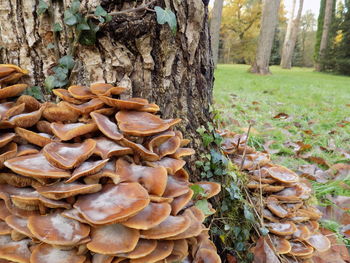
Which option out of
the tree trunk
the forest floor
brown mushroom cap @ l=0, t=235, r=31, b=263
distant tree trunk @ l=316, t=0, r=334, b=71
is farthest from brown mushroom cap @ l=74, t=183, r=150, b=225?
distant tree trunk @ l=316, t=0, r=334, b=71

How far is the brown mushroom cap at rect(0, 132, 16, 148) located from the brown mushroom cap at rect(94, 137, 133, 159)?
1.44ft

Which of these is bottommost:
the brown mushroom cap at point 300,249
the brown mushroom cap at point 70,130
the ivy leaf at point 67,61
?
the brown mushroom cap at point 300,249

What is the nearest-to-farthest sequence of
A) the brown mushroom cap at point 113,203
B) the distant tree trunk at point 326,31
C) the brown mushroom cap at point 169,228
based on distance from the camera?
the brown mushroom cap at point 113,203
the brown mushroom cap at point 169,228
the distant tree trunk at point 326,31

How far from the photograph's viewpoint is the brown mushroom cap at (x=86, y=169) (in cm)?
128

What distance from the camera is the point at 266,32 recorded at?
17250 millimetres

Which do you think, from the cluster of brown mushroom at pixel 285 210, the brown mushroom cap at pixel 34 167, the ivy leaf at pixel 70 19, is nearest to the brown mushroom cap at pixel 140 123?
the brown mushroom cap at pixel 34 167

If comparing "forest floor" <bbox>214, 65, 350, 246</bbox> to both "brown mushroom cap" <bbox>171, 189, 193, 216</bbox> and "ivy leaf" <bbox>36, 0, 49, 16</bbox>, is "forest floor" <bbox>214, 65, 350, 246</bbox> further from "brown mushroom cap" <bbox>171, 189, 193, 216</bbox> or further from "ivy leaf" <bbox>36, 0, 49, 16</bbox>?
"ivy leaf" <bbox>36, 0, 49, 16</bbox>

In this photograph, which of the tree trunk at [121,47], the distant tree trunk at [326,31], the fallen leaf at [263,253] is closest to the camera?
the tree trunk at [121,47]

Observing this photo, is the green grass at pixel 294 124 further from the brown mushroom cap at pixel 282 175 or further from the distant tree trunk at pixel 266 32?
the distant tree trunk at pixel 266 32

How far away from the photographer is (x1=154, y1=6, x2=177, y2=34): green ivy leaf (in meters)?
1.80

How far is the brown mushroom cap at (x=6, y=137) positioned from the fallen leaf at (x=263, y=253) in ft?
5.87

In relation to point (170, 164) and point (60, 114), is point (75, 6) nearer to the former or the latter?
point (60, 114)

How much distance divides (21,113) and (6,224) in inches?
24.4

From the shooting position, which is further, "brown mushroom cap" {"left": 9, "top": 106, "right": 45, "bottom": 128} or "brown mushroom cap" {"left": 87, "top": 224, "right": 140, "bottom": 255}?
"brown mushroom cap" {"left": 9, "top": 106, "right": 45, "bottom": 128}
